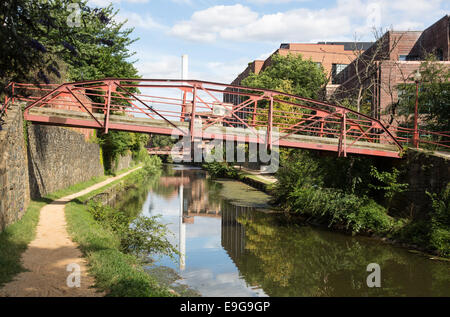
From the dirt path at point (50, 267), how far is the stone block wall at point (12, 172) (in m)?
0.88

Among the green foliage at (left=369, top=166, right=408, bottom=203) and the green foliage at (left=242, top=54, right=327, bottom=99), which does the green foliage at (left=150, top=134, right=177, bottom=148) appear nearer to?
the green foliage at (left=242, top=54, right=327, bottom=99)

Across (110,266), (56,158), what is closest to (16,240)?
(110,266)

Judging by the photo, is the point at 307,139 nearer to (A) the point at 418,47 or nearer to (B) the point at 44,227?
(B) the point at 44,227

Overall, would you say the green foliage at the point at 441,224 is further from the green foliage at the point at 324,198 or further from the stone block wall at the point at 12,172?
the stone block wall at the point at 12,172

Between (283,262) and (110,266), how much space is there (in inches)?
235

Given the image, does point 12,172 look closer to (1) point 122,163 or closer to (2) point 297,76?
(1) point 122,163

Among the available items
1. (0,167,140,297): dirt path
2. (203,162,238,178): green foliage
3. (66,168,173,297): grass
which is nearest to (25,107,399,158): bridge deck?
(66,168,173,297): grass

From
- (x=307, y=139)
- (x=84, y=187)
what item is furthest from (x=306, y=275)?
(x=84, y=187)

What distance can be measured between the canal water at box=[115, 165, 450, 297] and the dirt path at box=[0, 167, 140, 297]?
97.5 inches

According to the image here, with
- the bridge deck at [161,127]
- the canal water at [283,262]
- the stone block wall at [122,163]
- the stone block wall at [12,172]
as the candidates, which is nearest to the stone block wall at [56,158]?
the bridge deck at [161,127]

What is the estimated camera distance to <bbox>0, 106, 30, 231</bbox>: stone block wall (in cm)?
1002

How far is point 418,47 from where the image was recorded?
36500mm

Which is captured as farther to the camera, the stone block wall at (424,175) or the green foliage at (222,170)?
the green foliage at (222,170)

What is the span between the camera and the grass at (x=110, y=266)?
671 cm
